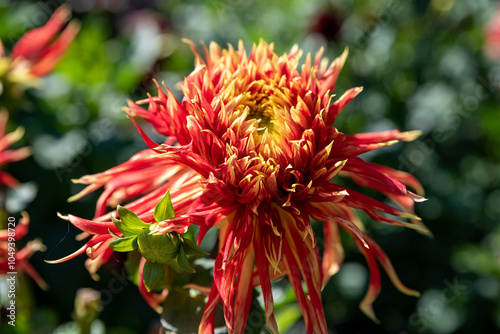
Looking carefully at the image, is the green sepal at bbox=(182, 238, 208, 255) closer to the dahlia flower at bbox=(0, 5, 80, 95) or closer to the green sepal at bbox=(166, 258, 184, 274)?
the green sepal at bbox=(166, 258, 184, 274)

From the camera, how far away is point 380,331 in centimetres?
192

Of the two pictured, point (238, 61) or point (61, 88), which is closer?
point (238, 61)

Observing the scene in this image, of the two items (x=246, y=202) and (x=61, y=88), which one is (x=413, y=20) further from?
(x=246, y=202)

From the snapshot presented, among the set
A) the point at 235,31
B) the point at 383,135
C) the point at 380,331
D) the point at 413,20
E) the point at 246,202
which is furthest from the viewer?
the point at 413,20

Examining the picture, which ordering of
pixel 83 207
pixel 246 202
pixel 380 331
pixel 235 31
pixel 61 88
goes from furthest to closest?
1. pixel 235 31
2. pixel 380 331
3. pixel 61 88
4. pixel 83 207
5. pixel 246 202

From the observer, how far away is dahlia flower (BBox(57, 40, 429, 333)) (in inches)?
30.8

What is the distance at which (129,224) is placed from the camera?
0.73m

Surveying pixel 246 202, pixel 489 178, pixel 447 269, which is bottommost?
Result: pixel 447 269

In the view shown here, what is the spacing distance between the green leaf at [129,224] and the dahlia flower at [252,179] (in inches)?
1.4

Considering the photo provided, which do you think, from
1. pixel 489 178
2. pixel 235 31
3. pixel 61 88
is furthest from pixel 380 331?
pixel 61 88

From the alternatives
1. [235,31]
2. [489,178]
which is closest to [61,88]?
[235,31]

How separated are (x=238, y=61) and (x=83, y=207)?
90 centimetres

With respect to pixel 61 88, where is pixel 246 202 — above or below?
above

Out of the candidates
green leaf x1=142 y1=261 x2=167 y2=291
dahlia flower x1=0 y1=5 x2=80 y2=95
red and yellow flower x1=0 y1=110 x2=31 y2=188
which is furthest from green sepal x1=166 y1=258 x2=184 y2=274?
dahlia flower x1=0 y1=5 x2=80 y2=95
